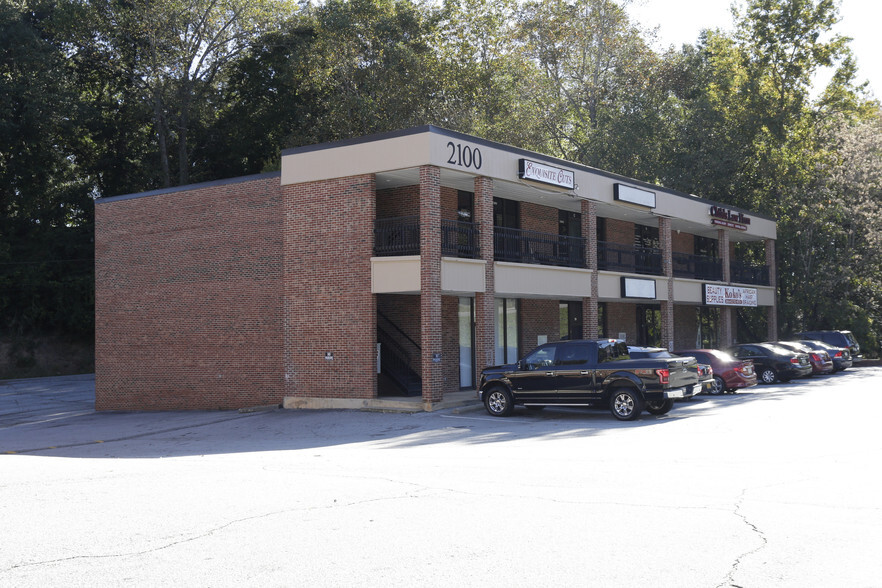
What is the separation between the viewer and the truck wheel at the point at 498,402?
64.4ft

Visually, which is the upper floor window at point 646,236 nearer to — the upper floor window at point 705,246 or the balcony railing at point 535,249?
the upper floor window at point 705,246

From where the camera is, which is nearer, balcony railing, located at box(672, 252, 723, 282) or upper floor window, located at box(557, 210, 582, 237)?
upper floor window, located at box(557, 210, 582, 237)

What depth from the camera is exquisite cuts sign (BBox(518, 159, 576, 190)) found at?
23.7m

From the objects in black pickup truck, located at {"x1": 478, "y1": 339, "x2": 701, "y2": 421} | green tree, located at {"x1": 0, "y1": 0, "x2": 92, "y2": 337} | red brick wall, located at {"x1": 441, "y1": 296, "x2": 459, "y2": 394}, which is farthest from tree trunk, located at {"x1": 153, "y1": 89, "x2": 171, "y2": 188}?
black pickup truck, located at {"x1": 478, "y1": 339, "x2": 701, "y2": 421}

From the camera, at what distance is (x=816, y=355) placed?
31297mm

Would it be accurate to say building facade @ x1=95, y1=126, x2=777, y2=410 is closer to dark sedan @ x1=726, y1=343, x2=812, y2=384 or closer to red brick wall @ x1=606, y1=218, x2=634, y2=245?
red brick wall @ x1=606, y1=218, x2=634, y2=245

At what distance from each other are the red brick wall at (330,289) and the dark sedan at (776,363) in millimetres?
15094

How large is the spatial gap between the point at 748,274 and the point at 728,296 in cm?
448

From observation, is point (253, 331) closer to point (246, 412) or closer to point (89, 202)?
point (246, 412)

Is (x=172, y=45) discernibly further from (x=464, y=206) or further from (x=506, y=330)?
(x=506, y=330)

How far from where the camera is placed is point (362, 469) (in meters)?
11.9

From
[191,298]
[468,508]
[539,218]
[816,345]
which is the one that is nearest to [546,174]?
[539,218]

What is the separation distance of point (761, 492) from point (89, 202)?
49261mm

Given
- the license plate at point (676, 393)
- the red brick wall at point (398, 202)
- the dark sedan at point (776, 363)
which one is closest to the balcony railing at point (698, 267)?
the dark sedan at point (776, 363)
